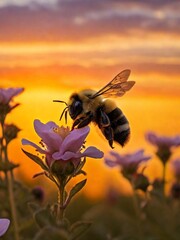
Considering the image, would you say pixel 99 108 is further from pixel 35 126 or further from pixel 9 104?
pixel 35 126

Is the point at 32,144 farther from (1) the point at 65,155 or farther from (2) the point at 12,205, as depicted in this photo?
(2) the point at 12,205

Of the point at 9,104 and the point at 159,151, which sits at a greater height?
the point at 9,104

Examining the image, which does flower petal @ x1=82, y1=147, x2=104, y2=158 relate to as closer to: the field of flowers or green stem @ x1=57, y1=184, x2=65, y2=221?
the field of flowers

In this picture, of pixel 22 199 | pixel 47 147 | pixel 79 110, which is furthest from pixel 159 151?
pixel 47 147

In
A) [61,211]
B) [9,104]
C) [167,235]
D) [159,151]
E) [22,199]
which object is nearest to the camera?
[61,211]

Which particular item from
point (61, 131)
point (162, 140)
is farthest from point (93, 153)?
point (162, 140)

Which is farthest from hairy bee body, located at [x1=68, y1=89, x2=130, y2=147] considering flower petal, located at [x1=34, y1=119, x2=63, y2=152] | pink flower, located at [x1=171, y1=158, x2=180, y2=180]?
pink flower, located at [x1=171, y1=158, x2=180, y2=180]
